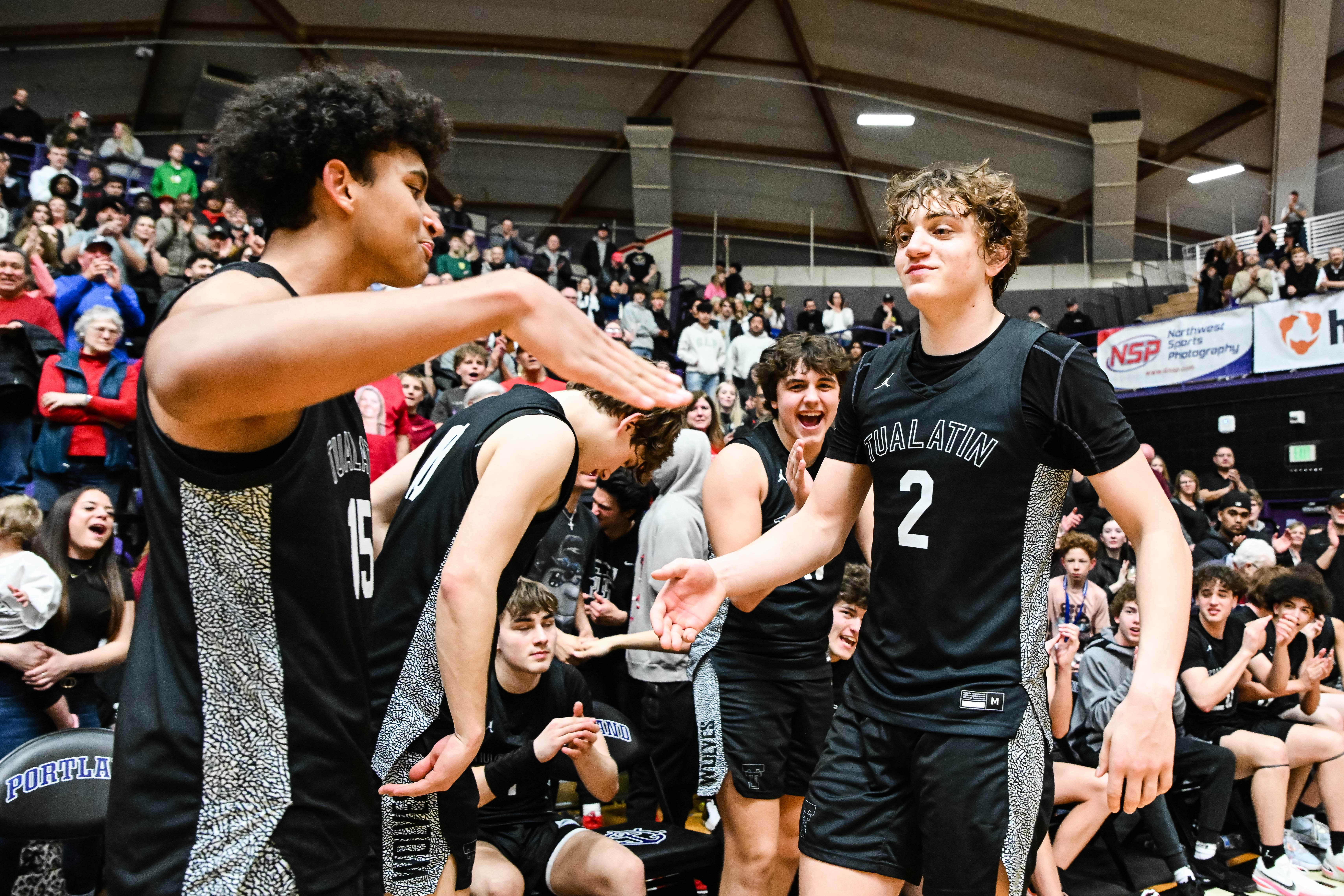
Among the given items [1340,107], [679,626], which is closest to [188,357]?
[679,626]

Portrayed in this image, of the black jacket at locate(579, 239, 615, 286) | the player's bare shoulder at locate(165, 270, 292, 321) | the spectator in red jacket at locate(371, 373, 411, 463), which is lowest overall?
the player's bare shoulder at locate(165, 270, 292, 321)

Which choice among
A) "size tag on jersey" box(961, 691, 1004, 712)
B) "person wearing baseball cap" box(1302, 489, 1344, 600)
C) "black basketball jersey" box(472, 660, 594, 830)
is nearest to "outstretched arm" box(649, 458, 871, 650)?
"size tag on jersey" box(961, 691, 1004, 712)

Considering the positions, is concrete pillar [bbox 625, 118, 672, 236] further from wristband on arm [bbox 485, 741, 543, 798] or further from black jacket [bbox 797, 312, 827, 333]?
wristband on arm [bbox 485, 741, 543, 798]

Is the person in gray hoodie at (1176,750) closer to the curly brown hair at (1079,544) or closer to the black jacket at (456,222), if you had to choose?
the curly brown hair at (1079,544)

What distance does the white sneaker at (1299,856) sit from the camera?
18.7 feet

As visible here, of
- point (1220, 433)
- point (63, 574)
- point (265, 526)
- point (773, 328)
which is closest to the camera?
point (265, 526)

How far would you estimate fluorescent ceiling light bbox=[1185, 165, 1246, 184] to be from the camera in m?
19.8

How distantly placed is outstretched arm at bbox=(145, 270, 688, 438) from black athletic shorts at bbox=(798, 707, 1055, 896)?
1.41 metres

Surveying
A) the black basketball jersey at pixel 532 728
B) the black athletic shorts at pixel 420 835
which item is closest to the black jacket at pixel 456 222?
the black basketball jersey at pixel 532 728

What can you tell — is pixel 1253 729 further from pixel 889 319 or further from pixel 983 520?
pixel 889 319

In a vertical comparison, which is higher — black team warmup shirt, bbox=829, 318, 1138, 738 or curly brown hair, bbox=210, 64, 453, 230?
curly brown hair, bbox=210, 64, 453, 230

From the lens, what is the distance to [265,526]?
148cm

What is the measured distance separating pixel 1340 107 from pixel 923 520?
69.7 feet

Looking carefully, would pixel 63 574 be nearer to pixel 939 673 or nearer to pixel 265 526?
pixel 265 526
